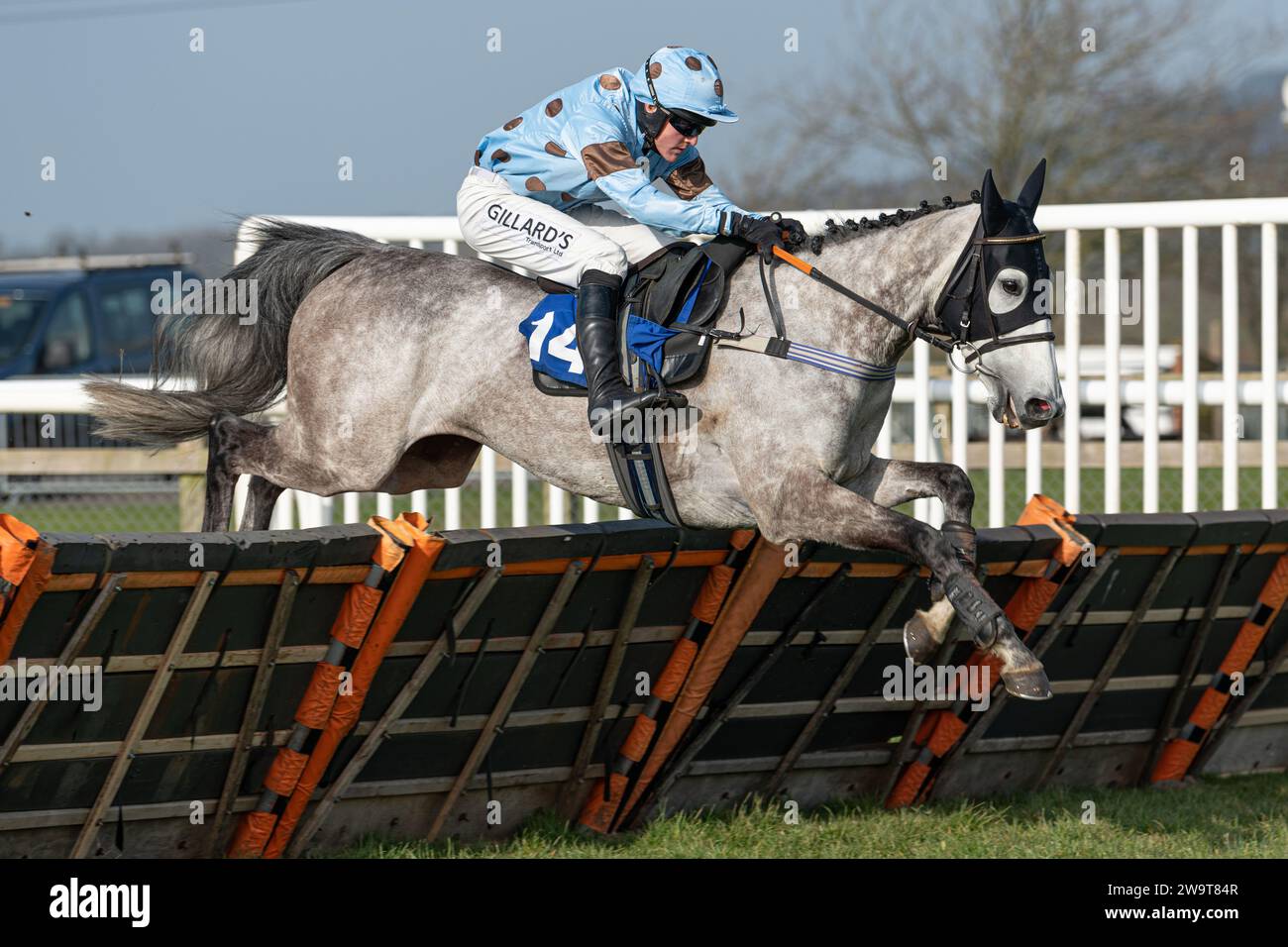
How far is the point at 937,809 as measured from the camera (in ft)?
18.2

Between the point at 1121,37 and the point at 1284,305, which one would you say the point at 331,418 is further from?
the point at 1284,305

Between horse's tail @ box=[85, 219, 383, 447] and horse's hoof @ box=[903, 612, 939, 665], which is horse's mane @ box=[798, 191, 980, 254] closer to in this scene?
horse's hoof @ box=[903, 612, 939, 665]

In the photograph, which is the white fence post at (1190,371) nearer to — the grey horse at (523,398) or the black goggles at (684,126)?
the grey horse at (523,398)

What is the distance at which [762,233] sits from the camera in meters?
4.70

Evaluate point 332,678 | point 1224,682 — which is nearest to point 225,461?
point 332,678

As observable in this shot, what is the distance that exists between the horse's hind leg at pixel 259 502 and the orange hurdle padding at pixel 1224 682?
3.47 m

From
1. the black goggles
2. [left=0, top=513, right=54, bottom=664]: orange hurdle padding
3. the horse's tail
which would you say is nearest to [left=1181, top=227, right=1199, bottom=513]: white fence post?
the black goggles

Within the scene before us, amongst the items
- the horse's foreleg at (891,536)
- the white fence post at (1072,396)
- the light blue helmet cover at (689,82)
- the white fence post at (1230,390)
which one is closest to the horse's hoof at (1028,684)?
the horse's foreleg at (891,536)

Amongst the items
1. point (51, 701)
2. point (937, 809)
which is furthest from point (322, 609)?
point (937, 809)

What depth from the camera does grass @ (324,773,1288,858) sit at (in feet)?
16.2

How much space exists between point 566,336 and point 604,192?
0.46 metres

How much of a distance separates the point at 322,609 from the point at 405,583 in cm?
24

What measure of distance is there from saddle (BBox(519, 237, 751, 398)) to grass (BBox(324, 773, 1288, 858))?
144cm

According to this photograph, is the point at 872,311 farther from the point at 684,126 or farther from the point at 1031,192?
the point at 684,126
